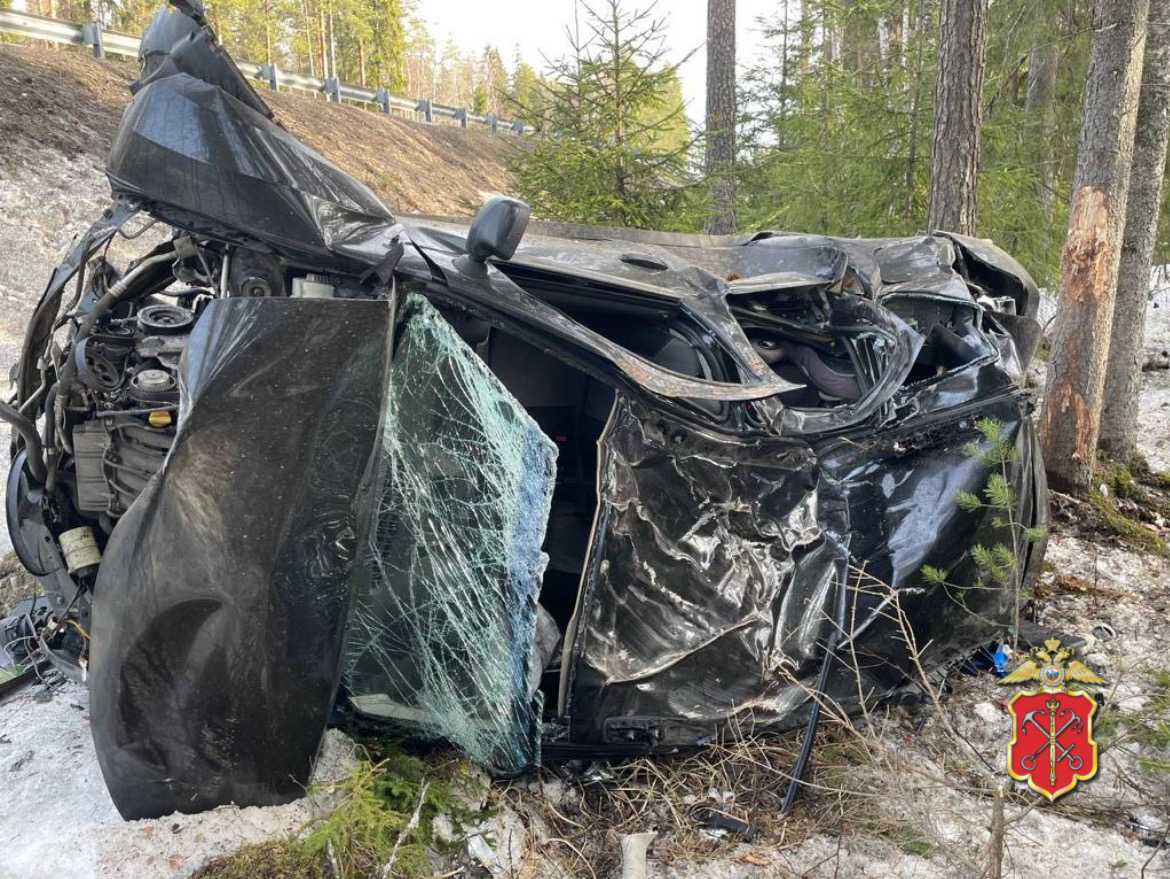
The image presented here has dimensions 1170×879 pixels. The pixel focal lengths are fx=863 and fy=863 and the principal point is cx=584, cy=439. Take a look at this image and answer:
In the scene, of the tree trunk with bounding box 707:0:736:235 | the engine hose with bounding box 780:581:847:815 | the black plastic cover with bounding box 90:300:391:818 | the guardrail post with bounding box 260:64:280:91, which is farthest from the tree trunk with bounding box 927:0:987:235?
the guardrail post with bounding box 260:64:280:91

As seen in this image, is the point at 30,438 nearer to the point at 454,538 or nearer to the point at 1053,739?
the point at 454,538

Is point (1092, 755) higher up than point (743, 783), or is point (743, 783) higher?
point (1092, 755)

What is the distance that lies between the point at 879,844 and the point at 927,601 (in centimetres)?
88

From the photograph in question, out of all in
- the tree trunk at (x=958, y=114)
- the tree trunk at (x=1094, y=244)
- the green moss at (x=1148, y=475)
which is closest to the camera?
the tree trunk at (x=1094, y=244)

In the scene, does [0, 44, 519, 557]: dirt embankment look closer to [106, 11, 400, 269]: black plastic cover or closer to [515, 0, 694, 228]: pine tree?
[515, 0, 694, 228]: pine tree

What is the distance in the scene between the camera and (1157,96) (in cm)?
555

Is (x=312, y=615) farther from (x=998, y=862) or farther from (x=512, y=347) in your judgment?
(x=998, y=862)

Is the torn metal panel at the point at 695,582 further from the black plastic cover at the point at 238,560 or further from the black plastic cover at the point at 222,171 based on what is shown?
the black plastic cover at the point at 222,171

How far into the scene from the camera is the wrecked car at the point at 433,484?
85.3 inches

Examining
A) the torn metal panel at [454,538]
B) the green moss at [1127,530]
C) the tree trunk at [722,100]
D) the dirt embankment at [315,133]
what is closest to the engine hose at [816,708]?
the torn metal panel at [454,538]

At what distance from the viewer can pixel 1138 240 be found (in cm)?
582

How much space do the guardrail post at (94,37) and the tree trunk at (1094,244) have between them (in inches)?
560

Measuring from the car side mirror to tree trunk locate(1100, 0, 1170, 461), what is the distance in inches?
202

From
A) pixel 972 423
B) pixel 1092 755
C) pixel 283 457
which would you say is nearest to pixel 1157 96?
pixel 972 423
